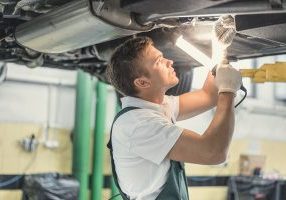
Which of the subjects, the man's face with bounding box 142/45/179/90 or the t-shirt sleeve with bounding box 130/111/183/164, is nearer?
the t-shirt sleeve with bounding box 130/111/183/164

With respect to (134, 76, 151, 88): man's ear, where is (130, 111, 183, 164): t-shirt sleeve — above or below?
below

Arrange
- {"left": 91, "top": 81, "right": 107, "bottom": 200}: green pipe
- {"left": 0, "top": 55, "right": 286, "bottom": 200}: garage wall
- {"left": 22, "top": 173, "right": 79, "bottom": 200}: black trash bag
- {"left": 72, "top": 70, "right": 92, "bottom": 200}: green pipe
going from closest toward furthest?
1. {"left": 22, "top": 173, "right": 79, "bottom": 200}: black trash bag
2. {"left": 0, "top": 55, "right": 286, "bottom": 200}: garage wall
3. {"left": 72, "top": 70, "right": 92, "bottom": 200}: green pipe
4. {"left": 91, "top": 81, "right": 107, "bottom": 200}: green pipe

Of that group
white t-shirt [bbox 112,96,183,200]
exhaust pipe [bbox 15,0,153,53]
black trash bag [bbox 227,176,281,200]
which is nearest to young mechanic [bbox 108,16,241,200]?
white t-shirt [bbox 112,96,183,200]

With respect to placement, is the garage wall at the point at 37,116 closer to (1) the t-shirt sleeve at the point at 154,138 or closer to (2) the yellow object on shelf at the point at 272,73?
(2) the yellow object on shelf at the point at 272,73

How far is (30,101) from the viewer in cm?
439

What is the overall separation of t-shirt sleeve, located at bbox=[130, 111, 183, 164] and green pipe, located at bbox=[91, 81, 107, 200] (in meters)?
3.02

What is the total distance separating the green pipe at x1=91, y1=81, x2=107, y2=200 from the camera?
4582 millimetres

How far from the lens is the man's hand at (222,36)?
68.4 inches

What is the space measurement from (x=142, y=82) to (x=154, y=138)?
0.29m

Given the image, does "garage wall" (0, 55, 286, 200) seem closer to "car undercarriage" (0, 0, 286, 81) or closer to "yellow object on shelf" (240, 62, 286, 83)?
"car undercarriage" (0, 0, 286, 81)

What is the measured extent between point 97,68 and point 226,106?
6.19ft

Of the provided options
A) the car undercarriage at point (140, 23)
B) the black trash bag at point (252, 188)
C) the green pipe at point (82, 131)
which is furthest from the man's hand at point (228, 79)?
the black trash bag at point (252, 188)

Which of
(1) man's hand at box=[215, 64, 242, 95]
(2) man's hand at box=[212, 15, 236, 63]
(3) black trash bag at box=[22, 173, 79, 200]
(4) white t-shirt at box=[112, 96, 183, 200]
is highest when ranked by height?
(2) man's hand at box=[212, 15, 236, 63]

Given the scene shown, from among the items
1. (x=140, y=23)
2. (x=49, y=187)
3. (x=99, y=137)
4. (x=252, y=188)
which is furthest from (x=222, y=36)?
(x=252, y=188)
